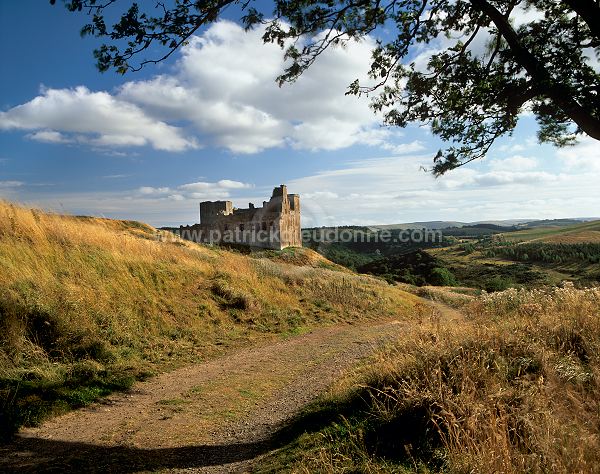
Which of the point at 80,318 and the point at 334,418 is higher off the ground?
the point at 80,318

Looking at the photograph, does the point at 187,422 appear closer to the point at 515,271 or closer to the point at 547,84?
the point at 547,84

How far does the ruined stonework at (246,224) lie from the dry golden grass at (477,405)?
3369 centimetres

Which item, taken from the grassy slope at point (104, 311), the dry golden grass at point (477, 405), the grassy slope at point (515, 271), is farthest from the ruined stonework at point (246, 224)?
the dry golden grass at point (477, 405)

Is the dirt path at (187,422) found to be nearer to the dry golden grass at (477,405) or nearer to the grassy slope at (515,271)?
the dry golden grass at (477,405)

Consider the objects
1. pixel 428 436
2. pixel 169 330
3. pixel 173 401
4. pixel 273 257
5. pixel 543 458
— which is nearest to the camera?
pixel 543 458

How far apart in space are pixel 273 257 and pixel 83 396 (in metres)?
28.2

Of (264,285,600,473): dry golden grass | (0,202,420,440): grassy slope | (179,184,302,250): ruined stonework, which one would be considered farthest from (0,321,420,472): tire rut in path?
(179,184,302,250): ruined stonework

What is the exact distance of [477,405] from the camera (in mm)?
3701

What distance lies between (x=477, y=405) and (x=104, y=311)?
28.8ft

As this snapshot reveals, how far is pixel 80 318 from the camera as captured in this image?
866 centimetres

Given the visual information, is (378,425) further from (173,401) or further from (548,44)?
(548,44)

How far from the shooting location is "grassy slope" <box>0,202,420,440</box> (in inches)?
273

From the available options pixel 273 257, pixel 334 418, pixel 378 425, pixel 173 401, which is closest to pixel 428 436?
pixel 378 425

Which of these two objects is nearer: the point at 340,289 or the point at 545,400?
the point at 545,400
